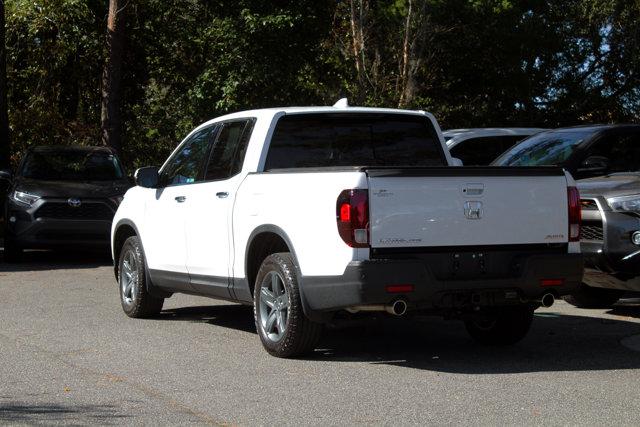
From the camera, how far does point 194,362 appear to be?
26.9ft

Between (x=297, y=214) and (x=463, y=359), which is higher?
(x=297, y=214)

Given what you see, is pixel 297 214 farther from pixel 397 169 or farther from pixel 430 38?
pixel 430 38

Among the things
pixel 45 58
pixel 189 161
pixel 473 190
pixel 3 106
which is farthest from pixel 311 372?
pixel 45 58

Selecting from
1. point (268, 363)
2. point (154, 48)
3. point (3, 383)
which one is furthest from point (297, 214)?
point (154, 48)

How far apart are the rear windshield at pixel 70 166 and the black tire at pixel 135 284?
721cm

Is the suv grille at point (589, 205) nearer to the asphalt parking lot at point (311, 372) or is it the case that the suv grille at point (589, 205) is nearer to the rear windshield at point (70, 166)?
the asphalt parking lot at point (311, 372)

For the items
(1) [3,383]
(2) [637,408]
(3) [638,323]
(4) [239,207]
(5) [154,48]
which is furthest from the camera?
(5) [154,48]

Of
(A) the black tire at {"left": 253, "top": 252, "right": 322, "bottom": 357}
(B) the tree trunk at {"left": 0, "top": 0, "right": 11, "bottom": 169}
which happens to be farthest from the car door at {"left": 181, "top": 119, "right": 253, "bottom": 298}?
(B) the tree trunk at {"left": 0, "top": 0, "right": 11, "bottom": 169}

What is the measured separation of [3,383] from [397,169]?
2.94 m

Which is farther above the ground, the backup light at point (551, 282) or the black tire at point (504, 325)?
the backup light at point (551, 282)

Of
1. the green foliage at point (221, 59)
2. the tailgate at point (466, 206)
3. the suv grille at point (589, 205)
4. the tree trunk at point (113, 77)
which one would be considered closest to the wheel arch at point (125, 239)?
the tailgate at point (466, 206)

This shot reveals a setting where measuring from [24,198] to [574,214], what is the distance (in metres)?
10.8

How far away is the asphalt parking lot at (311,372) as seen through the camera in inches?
254

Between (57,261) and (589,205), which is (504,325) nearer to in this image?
(589,205)
